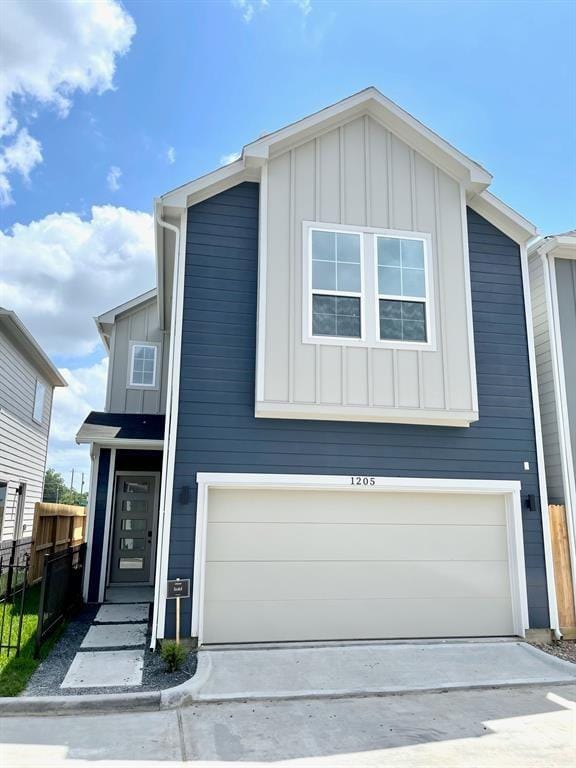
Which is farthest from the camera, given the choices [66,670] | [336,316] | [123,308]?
[123,308]

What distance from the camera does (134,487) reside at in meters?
11.1

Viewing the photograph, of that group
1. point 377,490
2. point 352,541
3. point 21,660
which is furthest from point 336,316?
point 21,660

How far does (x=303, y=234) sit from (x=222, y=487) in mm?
3616

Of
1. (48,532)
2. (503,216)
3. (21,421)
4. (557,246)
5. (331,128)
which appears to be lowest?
(48,532)

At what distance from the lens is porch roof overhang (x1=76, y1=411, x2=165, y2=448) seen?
9.41 meters

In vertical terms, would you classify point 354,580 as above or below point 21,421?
below

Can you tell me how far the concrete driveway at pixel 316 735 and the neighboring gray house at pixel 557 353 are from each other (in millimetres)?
3773

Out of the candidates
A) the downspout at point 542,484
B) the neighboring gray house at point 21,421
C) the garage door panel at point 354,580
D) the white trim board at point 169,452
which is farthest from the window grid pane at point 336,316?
the neighboring gray house at point 21,421

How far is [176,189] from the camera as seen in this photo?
24.3ft

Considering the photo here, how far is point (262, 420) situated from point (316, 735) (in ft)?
12.1

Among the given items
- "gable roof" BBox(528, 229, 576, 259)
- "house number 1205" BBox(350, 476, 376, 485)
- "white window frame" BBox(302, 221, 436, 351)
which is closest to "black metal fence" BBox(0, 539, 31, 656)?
"house number 1205" BBox(350, 476, 376, 485)

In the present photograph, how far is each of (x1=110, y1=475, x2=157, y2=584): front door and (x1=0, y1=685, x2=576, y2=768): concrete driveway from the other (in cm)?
628

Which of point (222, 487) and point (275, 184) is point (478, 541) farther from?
point (275, 184)

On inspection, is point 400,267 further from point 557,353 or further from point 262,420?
point 557,353
